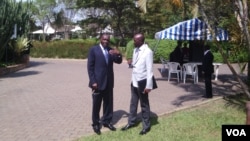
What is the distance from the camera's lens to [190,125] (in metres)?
6.85

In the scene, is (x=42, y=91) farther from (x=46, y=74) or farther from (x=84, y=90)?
(x=46, y=74)

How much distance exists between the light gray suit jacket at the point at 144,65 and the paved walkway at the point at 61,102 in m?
1.17

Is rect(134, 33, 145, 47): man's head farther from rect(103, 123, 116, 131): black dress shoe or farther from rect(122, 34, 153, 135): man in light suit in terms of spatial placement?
rect(103, 123, 116, 131): black dress shoe

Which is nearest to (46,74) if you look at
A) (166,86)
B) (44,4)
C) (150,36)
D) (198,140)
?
(166,86)

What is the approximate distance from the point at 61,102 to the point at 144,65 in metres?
3.61

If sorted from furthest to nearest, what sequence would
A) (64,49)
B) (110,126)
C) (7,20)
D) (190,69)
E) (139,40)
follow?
(64,49) < (7,20) < (190,69) < (110,126) < (139,40)

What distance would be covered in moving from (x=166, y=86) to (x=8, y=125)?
6.54 metres

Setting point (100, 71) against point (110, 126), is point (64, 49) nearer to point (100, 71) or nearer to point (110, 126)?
point (110, 126)

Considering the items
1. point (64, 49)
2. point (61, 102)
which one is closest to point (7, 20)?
point (61, 102)

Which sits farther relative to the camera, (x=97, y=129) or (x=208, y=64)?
(x=208, y=64)

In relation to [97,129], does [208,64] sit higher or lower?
higher

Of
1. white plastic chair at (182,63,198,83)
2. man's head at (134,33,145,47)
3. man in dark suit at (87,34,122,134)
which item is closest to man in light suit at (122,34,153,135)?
man's head at (134,33,145,47)

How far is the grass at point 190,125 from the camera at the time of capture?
6125 millimetres

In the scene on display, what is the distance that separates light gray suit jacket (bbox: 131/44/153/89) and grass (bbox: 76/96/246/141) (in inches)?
34.6
